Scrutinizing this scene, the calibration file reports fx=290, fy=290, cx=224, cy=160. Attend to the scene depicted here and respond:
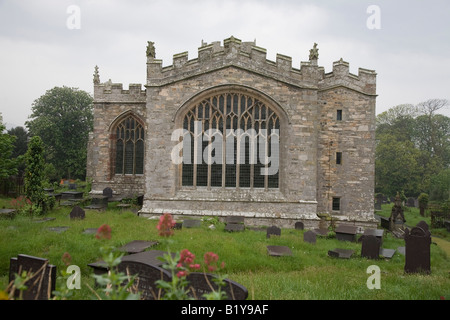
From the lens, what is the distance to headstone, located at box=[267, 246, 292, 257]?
29.8ft

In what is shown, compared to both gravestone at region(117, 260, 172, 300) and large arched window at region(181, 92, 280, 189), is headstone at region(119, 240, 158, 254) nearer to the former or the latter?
gravestone at region(117, 260, 172, 300)

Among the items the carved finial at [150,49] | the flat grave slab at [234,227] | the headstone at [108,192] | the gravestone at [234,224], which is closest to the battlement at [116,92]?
the carved finial at [150,49]

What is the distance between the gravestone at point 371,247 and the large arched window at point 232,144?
538 cm

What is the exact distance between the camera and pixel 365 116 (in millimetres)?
15094

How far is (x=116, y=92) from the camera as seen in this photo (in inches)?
Result: 761

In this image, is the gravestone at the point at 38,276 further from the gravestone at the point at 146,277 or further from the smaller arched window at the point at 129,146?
the smaller arched window at the point at 129,146

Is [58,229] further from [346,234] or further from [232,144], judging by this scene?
[346,234]

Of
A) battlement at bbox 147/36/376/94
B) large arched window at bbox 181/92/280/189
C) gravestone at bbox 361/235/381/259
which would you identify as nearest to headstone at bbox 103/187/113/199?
large arched window at bbox 181/92/280/189

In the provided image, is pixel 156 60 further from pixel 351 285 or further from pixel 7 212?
pixel 351 285

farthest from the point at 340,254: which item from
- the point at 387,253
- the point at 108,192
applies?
the point at 108,192

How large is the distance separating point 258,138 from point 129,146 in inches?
372
